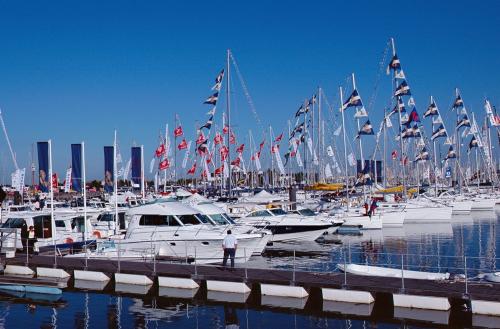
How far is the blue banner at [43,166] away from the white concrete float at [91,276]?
8161 millimetres

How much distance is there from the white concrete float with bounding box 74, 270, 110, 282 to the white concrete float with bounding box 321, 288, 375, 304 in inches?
442

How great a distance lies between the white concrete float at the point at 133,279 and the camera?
91.9 ft

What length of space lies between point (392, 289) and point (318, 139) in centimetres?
5249

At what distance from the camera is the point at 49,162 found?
119ft

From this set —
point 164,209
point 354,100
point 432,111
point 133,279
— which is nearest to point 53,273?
point 133,279

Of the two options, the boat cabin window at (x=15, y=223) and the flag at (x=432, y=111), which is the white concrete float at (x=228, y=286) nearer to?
the boat cabin window at (x=15, y=223)

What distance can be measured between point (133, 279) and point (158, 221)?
698cm

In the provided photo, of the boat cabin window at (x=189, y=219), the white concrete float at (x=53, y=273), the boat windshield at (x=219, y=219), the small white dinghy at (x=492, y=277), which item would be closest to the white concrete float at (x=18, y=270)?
the white concrete float at (x=53, y=273)

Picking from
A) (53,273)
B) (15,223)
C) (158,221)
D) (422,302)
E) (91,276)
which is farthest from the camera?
(15,223)

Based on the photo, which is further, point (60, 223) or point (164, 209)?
point (60, 223)

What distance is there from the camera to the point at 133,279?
28.2 metres

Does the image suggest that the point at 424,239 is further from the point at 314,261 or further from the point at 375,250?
the point at 314,261

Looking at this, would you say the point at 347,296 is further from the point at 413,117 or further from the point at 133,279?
Answer: the point at 413,117

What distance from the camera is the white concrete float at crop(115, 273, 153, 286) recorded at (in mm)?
28000
